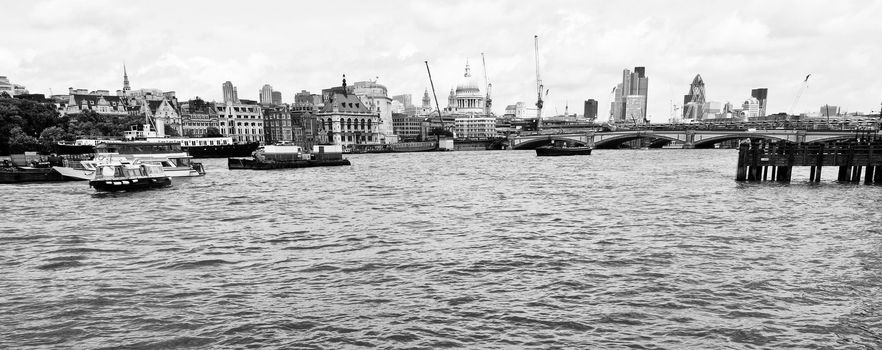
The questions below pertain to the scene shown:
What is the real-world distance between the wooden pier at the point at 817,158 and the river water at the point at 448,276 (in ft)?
50.8

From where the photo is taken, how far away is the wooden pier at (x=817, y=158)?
170ft

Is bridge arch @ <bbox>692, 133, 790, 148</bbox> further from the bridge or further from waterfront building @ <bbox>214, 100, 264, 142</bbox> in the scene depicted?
waterfront building @ <bbox>214, 100, 264, 142</bbox>

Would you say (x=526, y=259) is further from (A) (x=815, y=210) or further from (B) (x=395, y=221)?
(A) (x=815, y=210)

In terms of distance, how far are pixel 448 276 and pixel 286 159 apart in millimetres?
76159

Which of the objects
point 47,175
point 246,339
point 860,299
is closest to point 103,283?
point 246,339

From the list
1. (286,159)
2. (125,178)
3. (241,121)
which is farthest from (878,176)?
(241,121)

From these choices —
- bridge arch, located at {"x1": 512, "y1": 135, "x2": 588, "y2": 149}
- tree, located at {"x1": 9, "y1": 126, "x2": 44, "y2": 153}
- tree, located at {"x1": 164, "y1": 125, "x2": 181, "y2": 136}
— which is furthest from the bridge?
tree, located at {"x1": 9, "y1": 126, "x2": 44, "y2": 153}

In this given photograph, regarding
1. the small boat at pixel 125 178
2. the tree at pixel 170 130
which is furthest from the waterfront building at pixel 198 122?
the small boat at pixel 125 178

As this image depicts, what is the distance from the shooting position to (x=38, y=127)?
13112 centimetres

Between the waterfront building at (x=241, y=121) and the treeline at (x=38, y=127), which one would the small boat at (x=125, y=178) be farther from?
the waterfront building at (x=241, y=121)

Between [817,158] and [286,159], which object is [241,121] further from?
[817,158]

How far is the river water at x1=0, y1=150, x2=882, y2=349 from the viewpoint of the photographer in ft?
48.5

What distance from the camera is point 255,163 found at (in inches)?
3374

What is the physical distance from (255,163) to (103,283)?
6811 centimetres
